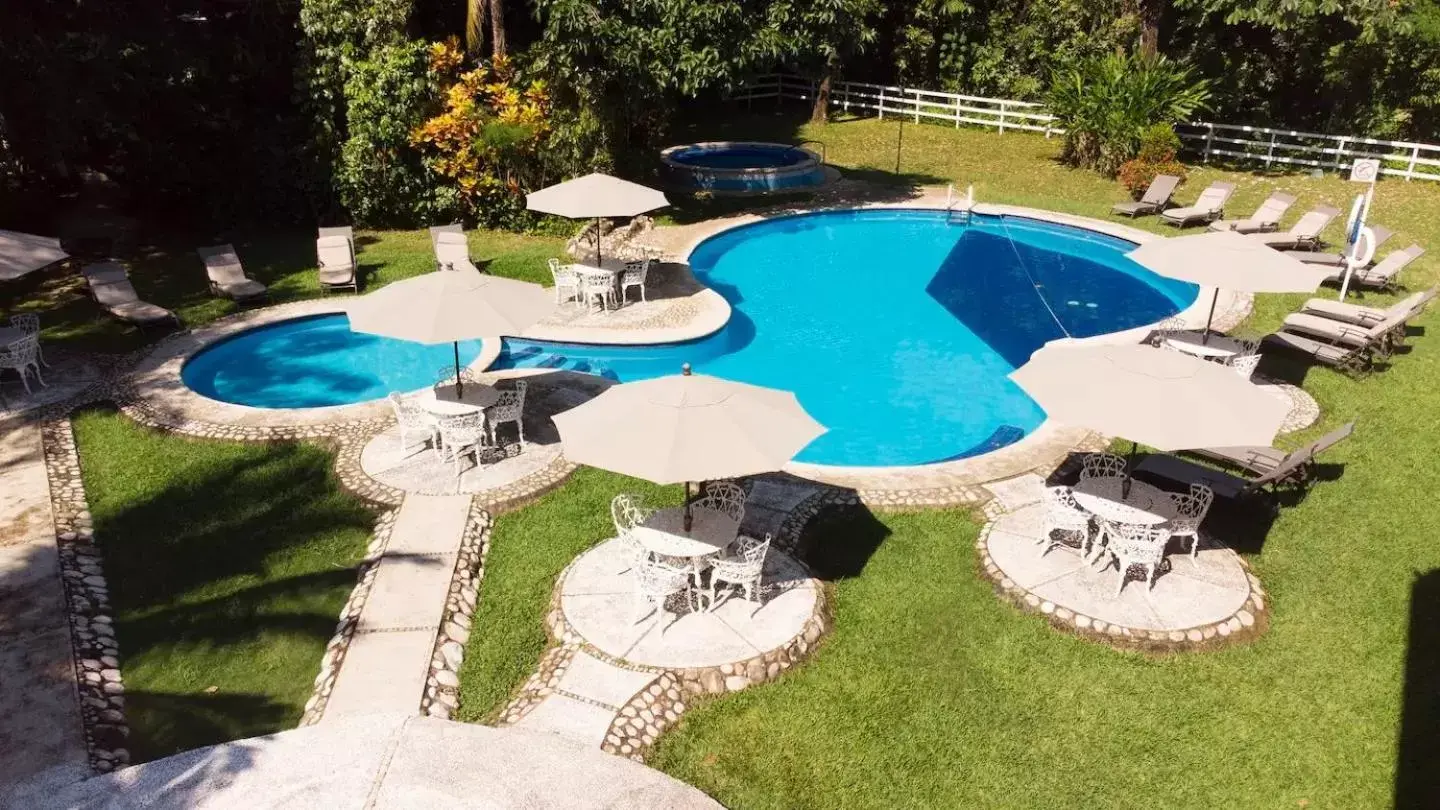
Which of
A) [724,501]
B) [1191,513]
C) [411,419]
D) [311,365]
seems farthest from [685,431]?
[311,365]

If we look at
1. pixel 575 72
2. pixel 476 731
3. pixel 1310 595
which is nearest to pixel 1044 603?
pixel 1310 595

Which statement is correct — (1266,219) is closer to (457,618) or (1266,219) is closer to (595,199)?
(595,199)

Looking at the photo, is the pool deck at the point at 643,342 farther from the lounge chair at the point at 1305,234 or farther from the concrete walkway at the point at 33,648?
the lounge chair at the point at 1305,234

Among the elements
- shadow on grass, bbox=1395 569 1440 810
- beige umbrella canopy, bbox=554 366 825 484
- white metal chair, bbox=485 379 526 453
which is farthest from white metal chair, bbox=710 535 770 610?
shadow on grass, bbox=1395 569 1440 810

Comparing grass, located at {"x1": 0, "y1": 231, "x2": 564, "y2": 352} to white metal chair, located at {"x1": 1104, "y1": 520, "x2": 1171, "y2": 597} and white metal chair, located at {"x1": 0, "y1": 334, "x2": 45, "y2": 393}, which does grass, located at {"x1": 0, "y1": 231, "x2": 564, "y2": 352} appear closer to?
white metal chair, located at {"x1": 0, "y1": 334, "x2": 45, "y2": 393}

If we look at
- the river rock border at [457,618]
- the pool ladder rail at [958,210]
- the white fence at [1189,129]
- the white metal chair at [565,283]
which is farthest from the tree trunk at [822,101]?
the river rock border at [457,618]

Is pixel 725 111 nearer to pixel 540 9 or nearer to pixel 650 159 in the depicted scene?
pixel 650 159
